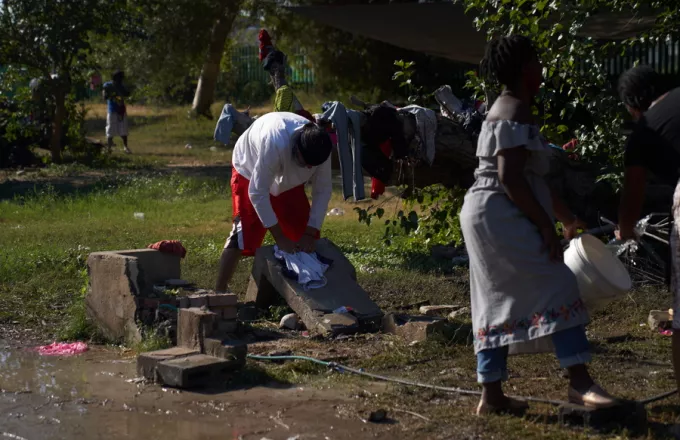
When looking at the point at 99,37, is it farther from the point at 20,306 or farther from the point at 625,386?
the point at 625,386

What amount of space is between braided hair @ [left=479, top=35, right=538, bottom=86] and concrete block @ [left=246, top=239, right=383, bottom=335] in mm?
2411

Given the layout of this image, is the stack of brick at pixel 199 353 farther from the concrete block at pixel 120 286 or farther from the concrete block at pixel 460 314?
the concrete block at pixel 460 314

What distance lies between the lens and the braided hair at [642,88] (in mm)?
4406

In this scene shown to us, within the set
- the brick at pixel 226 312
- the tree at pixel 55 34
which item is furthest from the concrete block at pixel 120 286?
the tree at pixel 55 34

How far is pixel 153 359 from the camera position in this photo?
203 inches

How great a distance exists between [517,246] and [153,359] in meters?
2.10

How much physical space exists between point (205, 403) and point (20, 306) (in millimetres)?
3036

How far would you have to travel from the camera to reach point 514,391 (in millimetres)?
4824

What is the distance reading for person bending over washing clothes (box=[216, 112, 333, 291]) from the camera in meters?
6.26

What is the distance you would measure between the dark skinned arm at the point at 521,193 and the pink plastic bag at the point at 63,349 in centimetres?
310

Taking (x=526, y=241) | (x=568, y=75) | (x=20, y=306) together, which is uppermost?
(x=568, y=75)

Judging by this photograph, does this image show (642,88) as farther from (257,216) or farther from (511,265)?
(257,216)

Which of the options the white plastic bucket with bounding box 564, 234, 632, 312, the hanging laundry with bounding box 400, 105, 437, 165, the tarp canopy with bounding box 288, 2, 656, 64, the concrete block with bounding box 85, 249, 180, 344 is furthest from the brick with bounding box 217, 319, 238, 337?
the tarp canopy with bounding box 288, 2, 656, 64

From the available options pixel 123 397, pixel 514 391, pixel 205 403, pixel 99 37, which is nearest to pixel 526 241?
pixel 514 391
